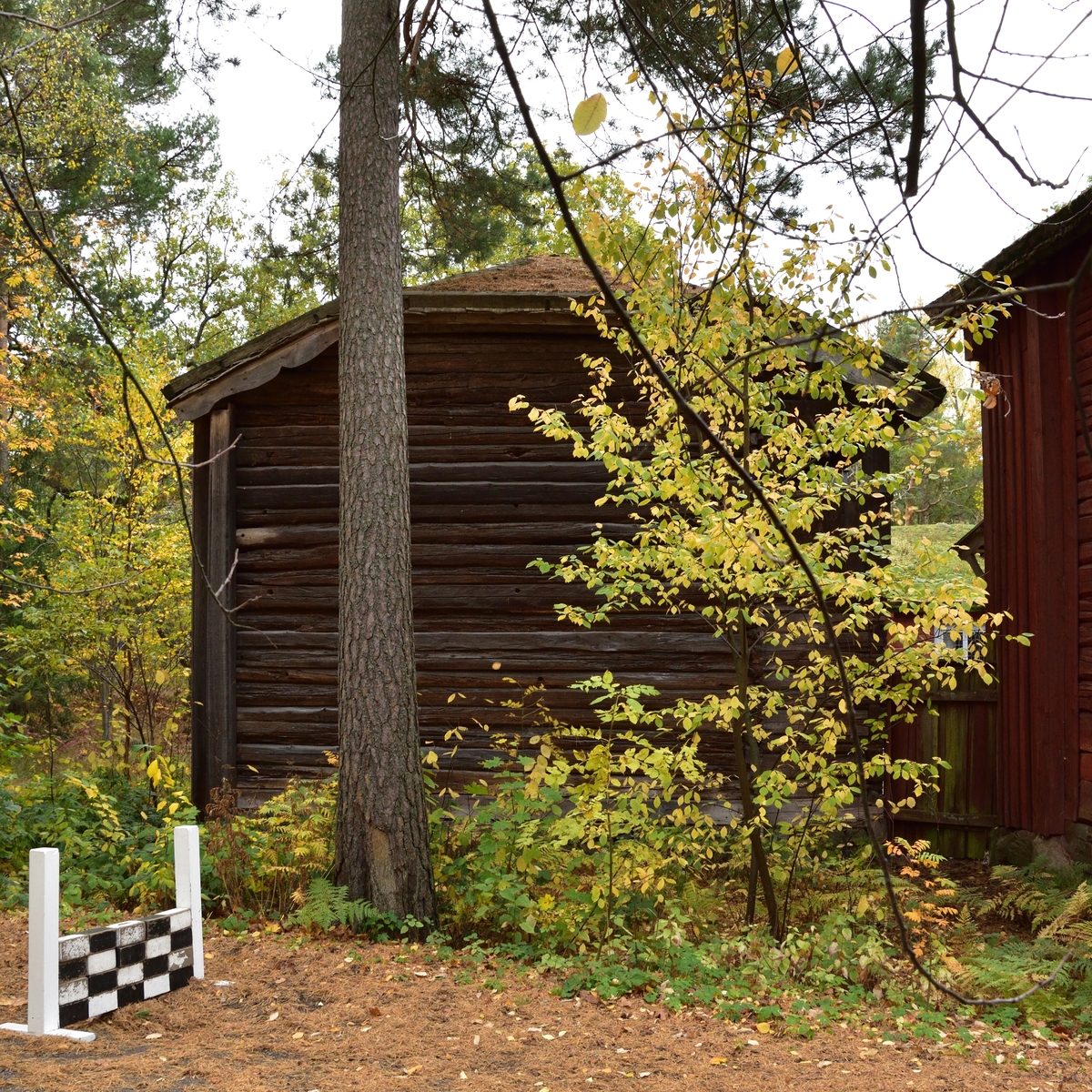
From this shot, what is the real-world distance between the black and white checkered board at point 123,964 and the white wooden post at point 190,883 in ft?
0.11

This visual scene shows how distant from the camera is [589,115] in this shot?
1417 mm

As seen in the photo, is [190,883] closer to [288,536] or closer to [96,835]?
[96,835]

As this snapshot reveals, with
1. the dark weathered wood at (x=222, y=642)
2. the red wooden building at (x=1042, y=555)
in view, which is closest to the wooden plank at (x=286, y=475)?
the dark weathered wood at (x=222, y=642)

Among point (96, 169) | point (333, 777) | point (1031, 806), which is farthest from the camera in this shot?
point (96, 169)

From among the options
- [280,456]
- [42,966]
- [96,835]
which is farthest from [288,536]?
[42,966]

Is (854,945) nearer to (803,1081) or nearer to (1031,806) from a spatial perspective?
(803,1081)

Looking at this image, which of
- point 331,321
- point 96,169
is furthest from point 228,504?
point 96,169

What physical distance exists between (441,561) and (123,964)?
15.2ft

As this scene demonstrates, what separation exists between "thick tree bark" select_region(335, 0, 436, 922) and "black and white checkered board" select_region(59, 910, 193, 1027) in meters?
1.28

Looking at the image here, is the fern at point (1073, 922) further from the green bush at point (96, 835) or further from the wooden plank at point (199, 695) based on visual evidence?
the wooden plank at point (199, 695)

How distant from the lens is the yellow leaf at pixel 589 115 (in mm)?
1403

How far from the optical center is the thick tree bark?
6.27 m

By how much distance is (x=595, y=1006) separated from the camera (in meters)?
5.05

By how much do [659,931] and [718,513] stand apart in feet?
8.14
